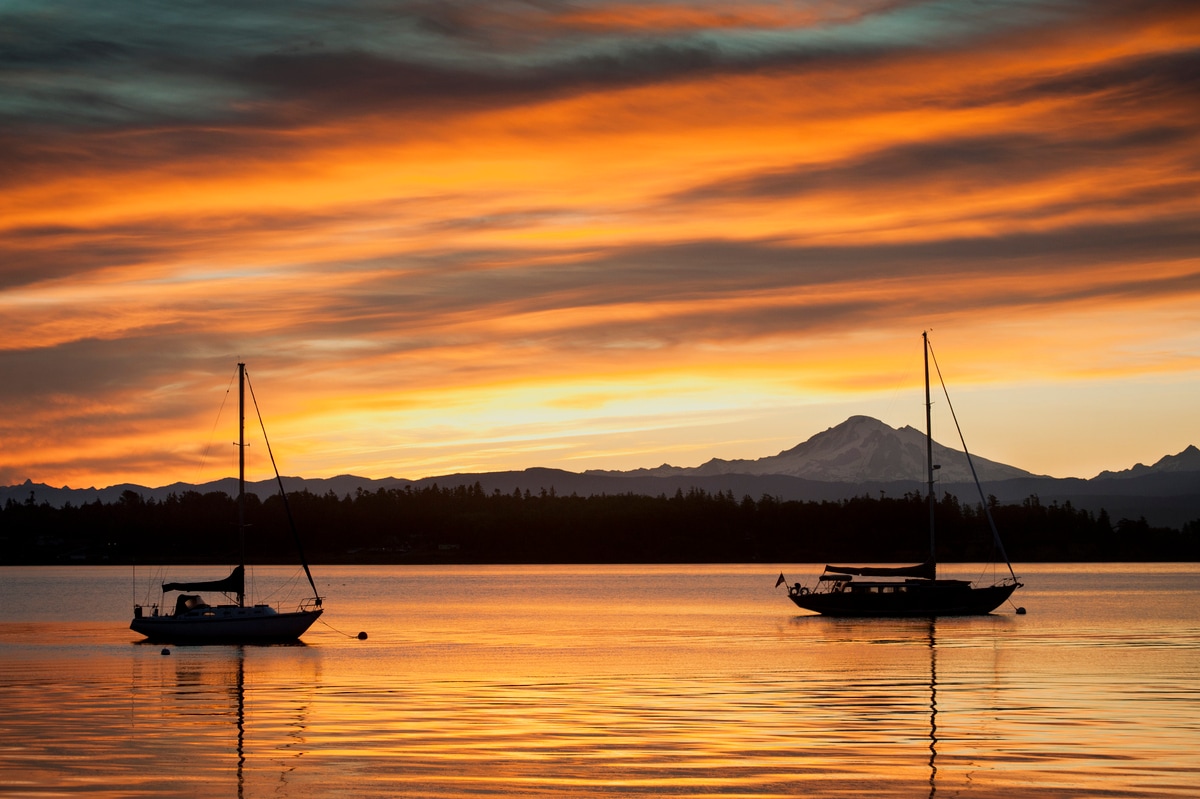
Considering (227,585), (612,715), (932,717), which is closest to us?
(932,717)

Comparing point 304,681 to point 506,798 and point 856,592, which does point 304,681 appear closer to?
point 506,798

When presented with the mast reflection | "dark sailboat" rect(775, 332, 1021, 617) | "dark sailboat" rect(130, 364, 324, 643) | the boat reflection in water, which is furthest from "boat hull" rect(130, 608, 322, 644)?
"dark sailboat" rect(775, 332, 1021, 617)

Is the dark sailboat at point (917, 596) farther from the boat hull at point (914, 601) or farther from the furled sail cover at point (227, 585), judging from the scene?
the furled sail cover at point (227, 585)

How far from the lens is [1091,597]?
539 ft

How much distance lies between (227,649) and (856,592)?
49.4 m

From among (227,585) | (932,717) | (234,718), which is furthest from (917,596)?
(234,718)

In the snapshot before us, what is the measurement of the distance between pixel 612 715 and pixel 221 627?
46355 mm

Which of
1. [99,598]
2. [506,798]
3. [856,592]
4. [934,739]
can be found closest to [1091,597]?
[856,592]

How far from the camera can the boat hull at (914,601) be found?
10631 cm

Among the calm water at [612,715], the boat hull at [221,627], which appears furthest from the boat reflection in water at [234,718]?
the boat hull at [221,627]

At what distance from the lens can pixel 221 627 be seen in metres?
84.2

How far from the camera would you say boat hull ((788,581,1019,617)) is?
106 m

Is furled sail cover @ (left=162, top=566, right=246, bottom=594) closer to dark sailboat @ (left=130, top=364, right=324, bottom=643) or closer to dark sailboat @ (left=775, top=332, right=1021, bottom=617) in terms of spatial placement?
dark sailboat @ (left=130, top=364, right=324, bottom=643)

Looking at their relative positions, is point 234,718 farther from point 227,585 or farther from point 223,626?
point 227,585
